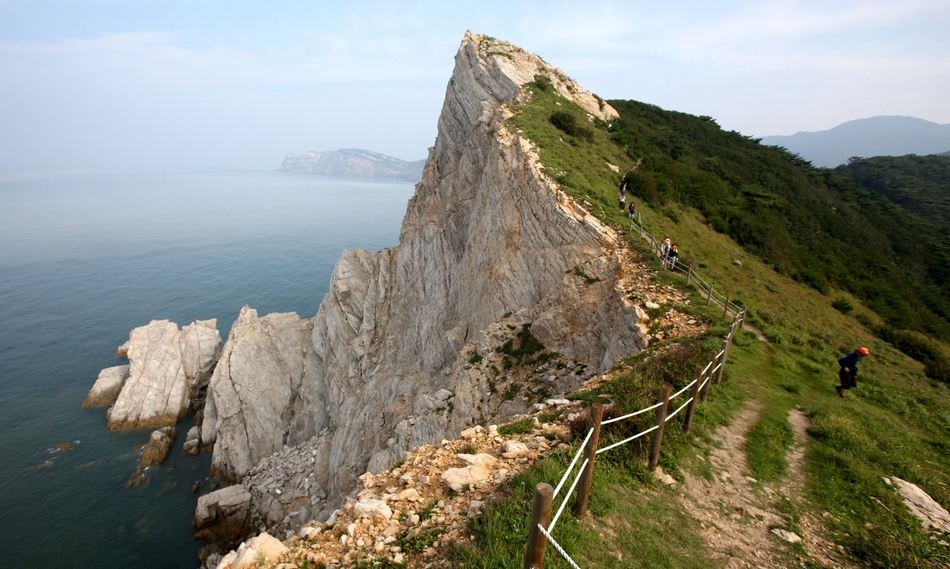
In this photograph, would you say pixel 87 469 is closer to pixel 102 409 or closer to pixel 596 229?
pixel 102 409

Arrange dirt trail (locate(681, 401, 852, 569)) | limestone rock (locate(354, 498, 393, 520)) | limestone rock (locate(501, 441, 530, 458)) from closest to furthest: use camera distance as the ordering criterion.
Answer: dirt trail (locate(681, 401, 852, 569)), limestone rock (locate(354, 498, 393, 520)), limestone rock (locate(501, 441, 530, 458))

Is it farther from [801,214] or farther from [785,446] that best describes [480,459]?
[801,214]

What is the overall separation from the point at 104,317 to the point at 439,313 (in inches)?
2247

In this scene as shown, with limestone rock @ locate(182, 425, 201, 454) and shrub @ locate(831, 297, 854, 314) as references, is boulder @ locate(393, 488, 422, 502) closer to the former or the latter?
shrub @ locate(831, 297, 854, 314)

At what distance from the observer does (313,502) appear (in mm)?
26828

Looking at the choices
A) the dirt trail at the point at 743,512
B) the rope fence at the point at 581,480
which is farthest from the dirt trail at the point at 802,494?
the rope fence at the point at 581,480

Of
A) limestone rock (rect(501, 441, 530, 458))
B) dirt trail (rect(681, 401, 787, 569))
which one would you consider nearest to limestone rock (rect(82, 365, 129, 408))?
limestone rock (rect(501, 441, 530, 458))

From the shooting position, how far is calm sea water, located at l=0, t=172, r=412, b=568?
26719 mm

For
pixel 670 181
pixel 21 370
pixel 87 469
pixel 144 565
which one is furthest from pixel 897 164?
pixel 21 370

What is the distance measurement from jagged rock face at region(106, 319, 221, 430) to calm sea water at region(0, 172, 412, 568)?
7.01 feet

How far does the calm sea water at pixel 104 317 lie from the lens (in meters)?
26.7

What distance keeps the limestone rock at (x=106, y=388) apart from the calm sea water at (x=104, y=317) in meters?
0.98

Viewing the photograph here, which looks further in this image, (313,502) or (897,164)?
(897,164)

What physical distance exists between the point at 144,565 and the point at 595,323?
3008 centimetres
